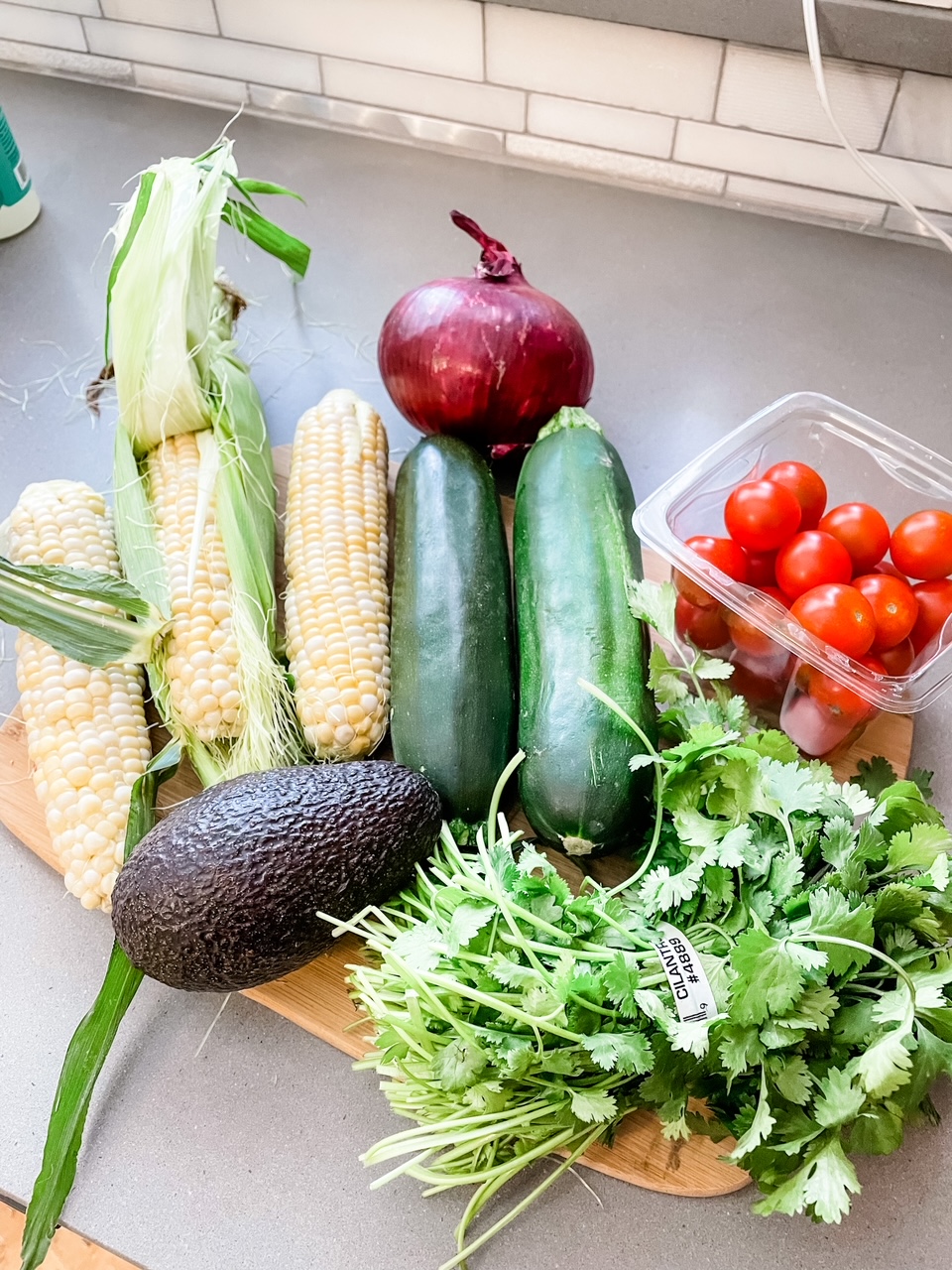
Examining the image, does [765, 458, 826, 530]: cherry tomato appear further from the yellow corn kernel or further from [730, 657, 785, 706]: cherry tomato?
the yellow corn kernel

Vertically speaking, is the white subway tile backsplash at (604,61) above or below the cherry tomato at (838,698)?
above

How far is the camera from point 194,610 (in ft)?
3.07

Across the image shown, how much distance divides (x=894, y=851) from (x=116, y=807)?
2.07 feet

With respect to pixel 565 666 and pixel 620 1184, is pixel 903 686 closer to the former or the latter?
pixel 565 666

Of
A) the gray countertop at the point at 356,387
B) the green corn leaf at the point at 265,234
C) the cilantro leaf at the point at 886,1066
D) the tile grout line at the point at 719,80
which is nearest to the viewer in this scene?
the cilantro leaf at the point at 886,1066

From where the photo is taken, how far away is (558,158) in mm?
1498

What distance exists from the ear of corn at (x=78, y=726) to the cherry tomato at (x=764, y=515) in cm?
58

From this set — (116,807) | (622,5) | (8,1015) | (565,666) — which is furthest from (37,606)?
(622,5)

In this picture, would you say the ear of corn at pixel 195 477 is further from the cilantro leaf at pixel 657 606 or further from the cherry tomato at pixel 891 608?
the cherry tomato at pixel 891 608

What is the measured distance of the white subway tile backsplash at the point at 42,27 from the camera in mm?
1565

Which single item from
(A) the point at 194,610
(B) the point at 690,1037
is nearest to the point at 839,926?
(B) the point at 690,1037

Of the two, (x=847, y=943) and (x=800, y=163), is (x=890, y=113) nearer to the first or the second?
(x=800, y=163)

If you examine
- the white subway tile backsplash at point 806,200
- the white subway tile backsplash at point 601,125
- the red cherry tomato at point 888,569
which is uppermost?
the white subway tile backsplash at point 601,125

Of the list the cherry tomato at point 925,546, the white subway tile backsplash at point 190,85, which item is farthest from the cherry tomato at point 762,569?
the white subway tile backsplash at point 190,85
